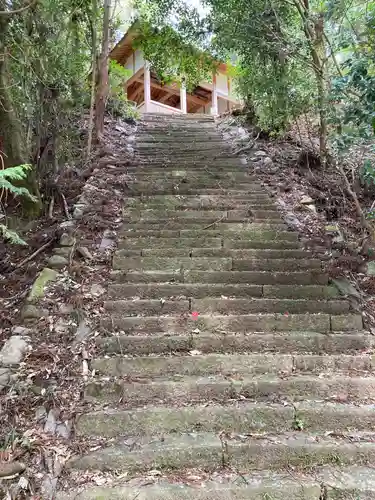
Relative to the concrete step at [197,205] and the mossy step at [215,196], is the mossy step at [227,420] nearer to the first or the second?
the concrete step at [197,205]

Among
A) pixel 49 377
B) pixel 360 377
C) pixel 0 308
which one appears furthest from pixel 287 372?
pixel 0 308

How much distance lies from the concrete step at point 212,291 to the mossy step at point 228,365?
2.67 ft

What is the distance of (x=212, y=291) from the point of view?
4.11 m

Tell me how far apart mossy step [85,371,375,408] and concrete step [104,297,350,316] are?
0.80 metres

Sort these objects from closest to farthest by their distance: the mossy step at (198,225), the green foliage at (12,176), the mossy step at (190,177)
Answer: the green foliage at (12,176), the mossy step at (198,225), the mossy step at (190,177)

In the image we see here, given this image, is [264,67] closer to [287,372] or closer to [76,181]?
[76,181]

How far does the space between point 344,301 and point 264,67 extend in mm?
5819

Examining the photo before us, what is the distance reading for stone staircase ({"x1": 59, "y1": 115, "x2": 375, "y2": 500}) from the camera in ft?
8.48

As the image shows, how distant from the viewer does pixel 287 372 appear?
3.35 metres

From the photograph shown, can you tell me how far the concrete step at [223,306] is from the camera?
383 cm

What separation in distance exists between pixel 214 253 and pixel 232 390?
192cm

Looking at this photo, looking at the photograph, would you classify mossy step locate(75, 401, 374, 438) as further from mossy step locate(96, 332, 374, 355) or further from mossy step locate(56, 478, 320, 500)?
mossy step locate(96, 332, 374, 355)

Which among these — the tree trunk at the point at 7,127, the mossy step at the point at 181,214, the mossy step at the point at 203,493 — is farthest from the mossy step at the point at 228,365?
the tree trunk at the point at 7,127

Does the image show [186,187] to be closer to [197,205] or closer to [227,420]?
[197,205]
